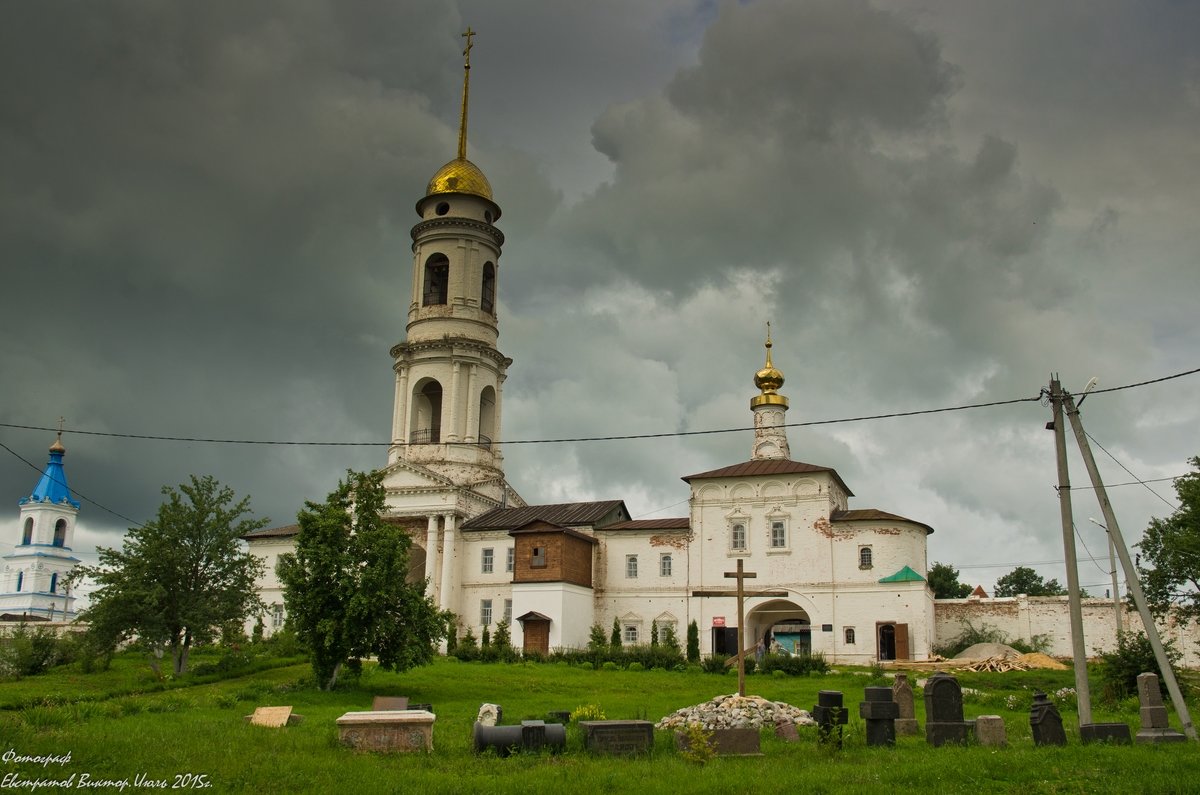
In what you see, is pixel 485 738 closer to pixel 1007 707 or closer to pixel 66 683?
pixel 1007 707

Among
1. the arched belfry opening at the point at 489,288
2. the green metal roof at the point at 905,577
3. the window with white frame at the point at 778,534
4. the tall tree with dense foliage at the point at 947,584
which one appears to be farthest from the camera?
the tall tree with dense foliage at the point at 947,584

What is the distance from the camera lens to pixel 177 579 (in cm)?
3177

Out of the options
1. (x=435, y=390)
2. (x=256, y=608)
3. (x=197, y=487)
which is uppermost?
(x=435, y=390)

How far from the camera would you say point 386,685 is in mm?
28859

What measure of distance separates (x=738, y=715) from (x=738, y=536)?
1136 inches

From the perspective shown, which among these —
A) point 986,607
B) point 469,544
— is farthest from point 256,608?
point 986,607

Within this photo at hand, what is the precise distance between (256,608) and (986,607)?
30070mm

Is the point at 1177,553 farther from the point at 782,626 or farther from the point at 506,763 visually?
the point at 506,763

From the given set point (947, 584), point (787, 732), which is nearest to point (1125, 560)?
point (787, 732)

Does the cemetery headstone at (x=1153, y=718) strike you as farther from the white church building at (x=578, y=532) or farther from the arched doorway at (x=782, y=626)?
the arched doorway at (x=782, y=626)

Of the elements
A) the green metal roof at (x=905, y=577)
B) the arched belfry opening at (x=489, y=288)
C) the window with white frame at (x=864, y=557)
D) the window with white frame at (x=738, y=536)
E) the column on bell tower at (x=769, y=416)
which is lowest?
the green metal roof at (x=905, y=577)

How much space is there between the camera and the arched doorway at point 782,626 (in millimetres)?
45281

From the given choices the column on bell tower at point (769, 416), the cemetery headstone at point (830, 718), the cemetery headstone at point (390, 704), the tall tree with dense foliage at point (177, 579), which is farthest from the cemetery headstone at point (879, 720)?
the column on bell tower at point (769, 416)

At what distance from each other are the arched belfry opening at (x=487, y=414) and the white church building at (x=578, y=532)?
93 mm
